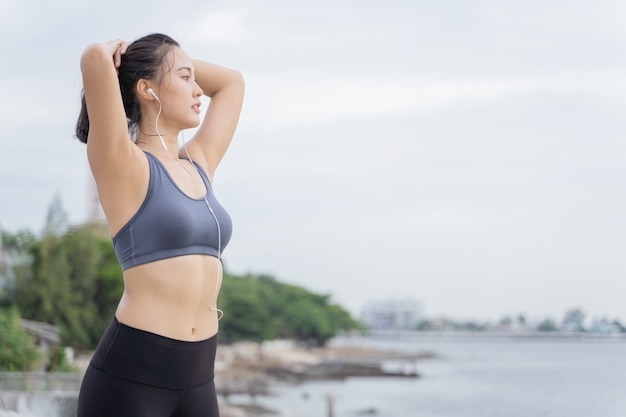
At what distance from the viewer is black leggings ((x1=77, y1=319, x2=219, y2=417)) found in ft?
5.61

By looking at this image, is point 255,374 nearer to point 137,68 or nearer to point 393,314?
point 137,68

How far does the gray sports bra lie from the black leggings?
0.15 m

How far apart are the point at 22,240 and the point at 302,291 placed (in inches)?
1490

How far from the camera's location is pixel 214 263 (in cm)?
181

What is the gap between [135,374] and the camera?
171cm

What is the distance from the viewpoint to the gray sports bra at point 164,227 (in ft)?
5.64

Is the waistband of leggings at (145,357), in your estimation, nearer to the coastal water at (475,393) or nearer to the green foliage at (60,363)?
the green foliage at (60,363)

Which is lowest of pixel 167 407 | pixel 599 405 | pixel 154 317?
pixel 599 405

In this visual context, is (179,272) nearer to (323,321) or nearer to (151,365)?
(151,365)

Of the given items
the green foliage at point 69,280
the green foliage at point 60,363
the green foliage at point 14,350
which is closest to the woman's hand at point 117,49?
the green foliage at point 14,350

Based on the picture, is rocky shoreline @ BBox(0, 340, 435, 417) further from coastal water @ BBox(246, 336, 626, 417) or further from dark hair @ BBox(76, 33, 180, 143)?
dark hair @ BBox(76, 33, 180, 143)

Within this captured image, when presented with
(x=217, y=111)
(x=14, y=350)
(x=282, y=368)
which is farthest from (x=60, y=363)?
(x=282, y=368)

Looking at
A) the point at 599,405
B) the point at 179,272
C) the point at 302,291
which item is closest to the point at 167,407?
the point at 179,272

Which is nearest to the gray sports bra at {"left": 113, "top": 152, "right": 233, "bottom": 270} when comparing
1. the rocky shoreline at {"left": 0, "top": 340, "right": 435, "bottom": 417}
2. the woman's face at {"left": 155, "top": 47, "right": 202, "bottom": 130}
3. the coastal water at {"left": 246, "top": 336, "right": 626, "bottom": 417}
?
the woman's face at {"left": 155, "top": 47, "right": 202, "bottom": 130}
